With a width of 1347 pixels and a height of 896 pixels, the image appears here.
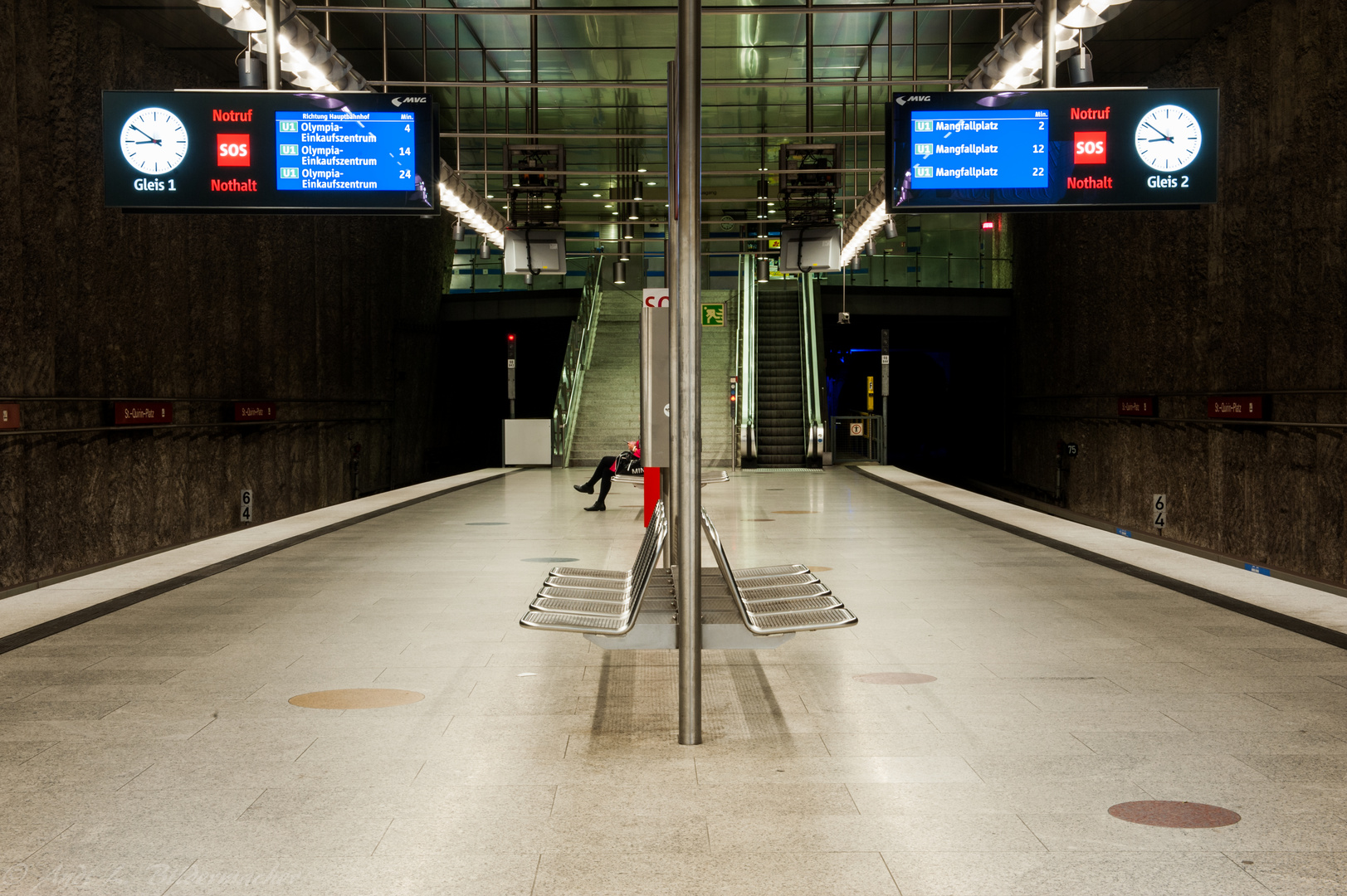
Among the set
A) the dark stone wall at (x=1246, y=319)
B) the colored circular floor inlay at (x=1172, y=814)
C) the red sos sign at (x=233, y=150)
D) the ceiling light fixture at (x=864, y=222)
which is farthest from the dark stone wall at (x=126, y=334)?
the dark stone wall at (x=1246, y=319)

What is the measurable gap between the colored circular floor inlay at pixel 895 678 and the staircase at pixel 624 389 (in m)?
18.6

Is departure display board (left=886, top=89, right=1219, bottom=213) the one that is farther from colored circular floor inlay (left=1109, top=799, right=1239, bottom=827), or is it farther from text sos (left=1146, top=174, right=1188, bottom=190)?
colored circular floor inlay (left=1109, top=799, right=1239, bottom=827)

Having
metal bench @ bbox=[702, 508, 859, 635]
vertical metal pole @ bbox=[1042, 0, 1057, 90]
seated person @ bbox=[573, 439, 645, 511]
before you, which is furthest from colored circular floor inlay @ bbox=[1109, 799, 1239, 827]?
seated person @ bbox=[573, 439, 645, 511]

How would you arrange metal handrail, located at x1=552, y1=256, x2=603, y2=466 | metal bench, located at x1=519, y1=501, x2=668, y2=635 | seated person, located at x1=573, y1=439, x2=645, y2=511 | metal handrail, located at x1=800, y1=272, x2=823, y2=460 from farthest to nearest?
metal handrail, located at x1=552, y1=256, x2=603, y2=466 → metal handrail, located at x1=800, y1=272, x2=823, y2=460 → seated person, located at x1=573, y1=439, x2=645, y2=511 → metal bench, located at x1=519, y1=501, x2=668, y2=635

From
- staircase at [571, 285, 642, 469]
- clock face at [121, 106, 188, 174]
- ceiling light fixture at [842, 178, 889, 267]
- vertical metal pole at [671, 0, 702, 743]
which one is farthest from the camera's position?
staircase at [571, 285, 642, 469]

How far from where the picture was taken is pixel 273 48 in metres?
9.67

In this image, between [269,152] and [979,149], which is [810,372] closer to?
[979,149]

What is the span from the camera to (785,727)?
190 inches

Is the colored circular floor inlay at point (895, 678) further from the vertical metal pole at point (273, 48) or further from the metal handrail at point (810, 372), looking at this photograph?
the metal handrail at point (810, 372)

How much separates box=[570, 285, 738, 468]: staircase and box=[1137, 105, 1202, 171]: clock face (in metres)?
15.7

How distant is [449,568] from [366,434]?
15597 millimetres

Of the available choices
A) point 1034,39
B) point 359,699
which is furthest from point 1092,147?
point 359,699

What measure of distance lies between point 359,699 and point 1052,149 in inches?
277

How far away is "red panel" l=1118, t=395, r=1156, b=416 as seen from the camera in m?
18.1
